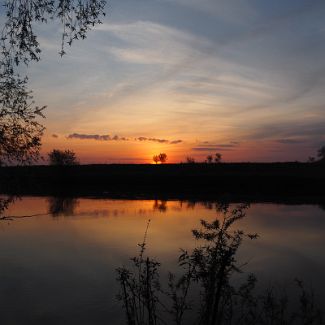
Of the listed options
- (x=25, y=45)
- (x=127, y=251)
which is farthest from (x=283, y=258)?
(x=25, y=45)

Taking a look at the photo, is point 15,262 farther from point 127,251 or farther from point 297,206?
point 297,206

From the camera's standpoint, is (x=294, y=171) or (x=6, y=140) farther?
(x=294, y=171)

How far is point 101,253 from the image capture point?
24609 mm

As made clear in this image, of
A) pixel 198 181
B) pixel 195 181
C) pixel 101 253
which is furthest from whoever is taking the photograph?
pixel 195 181

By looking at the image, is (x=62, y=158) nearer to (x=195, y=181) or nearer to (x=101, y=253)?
(x=195, y=181)

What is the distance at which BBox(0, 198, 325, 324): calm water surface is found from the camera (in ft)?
50.5

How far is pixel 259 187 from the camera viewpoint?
3386 inches

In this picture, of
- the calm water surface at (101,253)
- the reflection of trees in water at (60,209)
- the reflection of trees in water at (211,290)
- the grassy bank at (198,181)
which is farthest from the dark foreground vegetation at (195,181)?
the reflection of trees in water at (211,290)

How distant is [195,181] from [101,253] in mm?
73950

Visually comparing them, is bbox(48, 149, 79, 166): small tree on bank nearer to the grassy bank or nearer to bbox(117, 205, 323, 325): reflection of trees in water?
the grassy bank

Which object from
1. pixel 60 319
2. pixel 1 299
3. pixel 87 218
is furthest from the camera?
pixel 87 218

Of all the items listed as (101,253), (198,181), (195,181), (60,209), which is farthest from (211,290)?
(195,181)

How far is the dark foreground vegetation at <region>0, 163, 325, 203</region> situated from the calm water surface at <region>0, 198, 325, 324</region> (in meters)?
28.6

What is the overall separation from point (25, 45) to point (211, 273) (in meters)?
4.89
